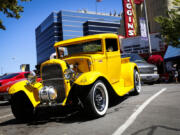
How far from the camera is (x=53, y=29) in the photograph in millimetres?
93750

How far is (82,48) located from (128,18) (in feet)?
70.7

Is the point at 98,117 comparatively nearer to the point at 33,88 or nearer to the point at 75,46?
the point at 33,88

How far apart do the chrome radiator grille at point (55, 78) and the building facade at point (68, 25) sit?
89.7 meters

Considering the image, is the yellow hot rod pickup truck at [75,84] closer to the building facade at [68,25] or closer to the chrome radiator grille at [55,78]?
the chrome radiator grille at [55,78]

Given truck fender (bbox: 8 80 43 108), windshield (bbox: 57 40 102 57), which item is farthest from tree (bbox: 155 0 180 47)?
truck fender (bbox: 8 80 43 108)

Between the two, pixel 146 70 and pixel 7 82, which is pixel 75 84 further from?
pixel 146 70

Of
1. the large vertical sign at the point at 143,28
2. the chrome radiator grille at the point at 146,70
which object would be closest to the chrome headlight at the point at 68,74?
the chrome radiator grille at the point at 146,70

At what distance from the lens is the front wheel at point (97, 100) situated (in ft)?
13.1

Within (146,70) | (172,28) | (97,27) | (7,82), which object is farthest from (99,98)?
(97,27)

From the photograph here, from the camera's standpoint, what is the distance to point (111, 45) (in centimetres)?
594

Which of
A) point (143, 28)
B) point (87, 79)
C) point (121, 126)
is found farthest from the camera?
point (143, 28)

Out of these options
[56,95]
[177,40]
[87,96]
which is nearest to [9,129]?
[56,95]

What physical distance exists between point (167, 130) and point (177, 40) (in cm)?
1419

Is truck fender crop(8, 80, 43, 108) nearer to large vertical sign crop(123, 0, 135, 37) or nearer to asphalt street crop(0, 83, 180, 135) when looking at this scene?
asphalt street crop(0, 83, 180, 135)
